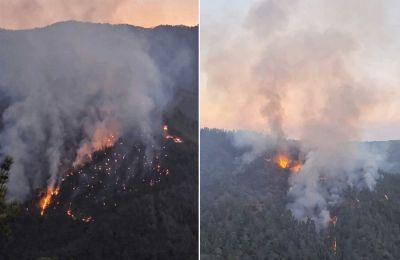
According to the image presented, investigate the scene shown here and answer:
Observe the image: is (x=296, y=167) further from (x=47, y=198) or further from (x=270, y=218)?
(x=47, y=198)

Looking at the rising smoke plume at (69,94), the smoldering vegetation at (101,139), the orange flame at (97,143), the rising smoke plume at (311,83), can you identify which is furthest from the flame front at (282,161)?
the orange flame at (97,143)

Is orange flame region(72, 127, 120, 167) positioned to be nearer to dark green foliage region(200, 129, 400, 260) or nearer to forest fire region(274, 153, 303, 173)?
dark green foliage region(200, 129, 400, 260)

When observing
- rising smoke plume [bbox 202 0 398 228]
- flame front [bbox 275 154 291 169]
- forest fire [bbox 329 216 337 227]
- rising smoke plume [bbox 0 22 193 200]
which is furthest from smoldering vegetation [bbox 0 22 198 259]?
forest fire [bbox 329 216 337 227]

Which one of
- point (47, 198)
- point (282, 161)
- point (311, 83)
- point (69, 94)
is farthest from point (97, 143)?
point (311, 83)

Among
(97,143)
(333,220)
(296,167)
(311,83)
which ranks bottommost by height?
(333,220)

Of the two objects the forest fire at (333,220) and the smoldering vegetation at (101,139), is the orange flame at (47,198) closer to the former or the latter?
the smoldering vegetation at (101,139)
